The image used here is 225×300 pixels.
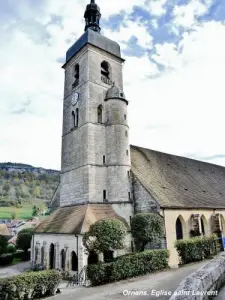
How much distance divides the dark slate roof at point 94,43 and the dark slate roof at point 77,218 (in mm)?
18398

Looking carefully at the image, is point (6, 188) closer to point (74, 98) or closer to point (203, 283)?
point (74, 98)

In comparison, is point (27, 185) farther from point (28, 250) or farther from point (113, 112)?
point (113, 112)

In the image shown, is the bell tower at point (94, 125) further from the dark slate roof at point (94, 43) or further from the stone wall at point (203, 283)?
the stone wall at point (203, 283)

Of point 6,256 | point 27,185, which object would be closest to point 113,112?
point 6,256

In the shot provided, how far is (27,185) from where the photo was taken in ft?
554

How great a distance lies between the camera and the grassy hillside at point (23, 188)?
14000 centimetres

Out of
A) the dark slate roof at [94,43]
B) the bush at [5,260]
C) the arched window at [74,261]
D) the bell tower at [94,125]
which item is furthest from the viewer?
the bush at [5,260]

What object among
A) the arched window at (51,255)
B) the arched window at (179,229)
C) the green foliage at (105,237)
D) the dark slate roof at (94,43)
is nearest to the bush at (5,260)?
the arched window at (51,255)

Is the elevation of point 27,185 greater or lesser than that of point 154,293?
greater

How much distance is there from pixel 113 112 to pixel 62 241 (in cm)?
1364

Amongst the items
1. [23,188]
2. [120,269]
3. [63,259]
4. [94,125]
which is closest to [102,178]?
[94,125]

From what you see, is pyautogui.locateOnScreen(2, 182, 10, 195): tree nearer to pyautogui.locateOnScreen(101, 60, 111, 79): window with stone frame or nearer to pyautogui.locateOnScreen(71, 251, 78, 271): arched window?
pyautogui.locateOnScreen(101, 60, 111, 79): window with stone frame

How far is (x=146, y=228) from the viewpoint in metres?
17.4

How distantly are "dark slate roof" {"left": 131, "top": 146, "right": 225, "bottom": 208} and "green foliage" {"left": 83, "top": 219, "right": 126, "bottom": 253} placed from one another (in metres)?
6.44
